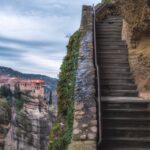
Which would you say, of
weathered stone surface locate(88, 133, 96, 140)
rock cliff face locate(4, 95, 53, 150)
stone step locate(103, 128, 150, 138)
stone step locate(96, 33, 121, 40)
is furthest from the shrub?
rock cliff face locate(4, 95, 53, 150)

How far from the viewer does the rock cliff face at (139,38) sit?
12812mm

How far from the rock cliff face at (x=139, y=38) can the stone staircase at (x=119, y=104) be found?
0.31 m

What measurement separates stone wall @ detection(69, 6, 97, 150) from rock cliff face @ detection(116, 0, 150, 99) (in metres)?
1.25

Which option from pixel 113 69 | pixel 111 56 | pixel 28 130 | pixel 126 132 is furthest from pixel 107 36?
pixel 28 130

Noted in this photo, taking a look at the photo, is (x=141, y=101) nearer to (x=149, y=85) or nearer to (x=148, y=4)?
(x=149, y=85)

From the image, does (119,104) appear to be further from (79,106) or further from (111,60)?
(111,60)

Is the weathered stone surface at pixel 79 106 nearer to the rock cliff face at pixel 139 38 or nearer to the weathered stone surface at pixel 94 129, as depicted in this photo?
the weathered stone surface at pixel 94 129

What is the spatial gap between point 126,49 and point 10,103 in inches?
2261

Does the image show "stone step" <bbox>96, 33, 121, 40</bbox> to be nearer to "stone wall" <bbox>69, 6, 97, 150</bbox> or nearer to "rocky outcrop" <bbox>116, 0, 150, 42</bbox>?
"stone wall" <bbox>69, 6, 97, 150</bbox>

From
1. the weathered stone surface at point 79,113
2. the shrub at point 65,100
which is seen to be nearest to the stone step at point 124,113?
the weathered stone surface at point 79,113

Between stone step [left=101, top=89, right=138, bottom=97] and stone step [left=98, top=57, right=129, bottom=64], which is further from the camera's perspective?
stone step [left=98, top=57, right=129, bottom=64]

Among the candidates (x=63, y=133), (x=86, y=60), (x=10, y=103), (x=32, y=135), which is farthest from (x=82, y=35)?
(x=10, y=103)

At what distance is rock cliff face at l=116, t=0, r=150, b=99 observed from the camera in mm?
12812

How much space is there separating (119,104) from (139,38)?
2.51m
